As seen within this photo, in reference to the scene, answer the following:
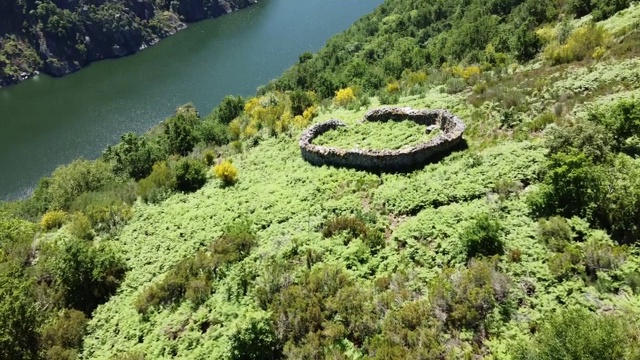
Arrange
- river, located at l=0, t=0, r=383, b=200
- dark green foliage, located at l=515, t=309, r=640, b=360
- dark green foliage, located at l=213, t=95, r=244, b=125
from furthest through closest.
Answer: river, located at l=0, t=0, r=383, b=200, dark green foliage, located at l=213, t=95, r=244, b=125, dark green foliage, located at l=515, t=309, r=640, b=360

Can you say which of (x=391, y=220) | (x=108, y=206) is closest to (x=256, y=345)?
(x=391, y=220)

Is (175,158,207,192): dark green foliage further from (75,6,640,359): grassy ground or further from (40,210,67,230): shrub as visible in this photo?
(40,210,67,230): shrub

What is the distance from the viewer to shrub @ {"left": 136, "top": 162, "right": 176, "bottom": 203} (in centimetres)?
2541

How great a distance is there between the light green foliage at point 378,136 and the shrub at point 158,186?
840 cm

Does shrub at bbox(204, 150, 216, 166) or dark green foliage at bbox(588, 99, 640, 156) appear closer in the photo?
dark green foliage at bbox(588, 99, 640, 156)

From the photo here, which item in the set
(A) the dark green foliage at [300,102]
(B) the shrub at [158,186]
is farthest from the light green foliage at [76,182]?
(A) the dark green foliage at [300,102]

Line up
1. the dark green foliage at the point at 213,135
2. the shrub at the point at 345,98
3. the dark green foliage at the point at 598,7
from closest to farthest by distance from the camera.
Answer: the dark green foliage at the point at 598,7 → the shrub at the point at 345,98 → the dark green foliage at the point at 213,135

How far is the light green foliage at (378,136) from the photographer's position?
74.9 feet

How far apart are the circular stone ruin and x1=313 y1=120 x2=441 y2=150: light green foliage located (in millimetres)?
476

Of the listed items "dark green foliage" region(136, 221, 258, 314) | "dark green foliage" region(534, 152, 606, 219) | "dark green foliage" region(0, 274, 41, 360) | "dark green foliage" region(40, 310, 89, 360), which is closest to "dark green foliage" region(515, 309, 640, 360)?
"dark green foliage" region(534, 152, 606, 219)

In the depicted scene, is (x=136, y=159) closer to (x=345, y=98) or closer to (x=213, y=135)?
(x=213, y=135)

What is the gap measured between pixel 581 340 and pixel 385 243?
7341mm

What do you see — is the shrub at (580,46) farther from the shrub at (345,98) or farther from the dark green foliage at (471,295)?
the dark green foliage at (471,295)

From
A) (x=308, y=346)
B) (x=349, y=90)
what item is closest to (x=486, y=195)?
(x=308, y=346)
